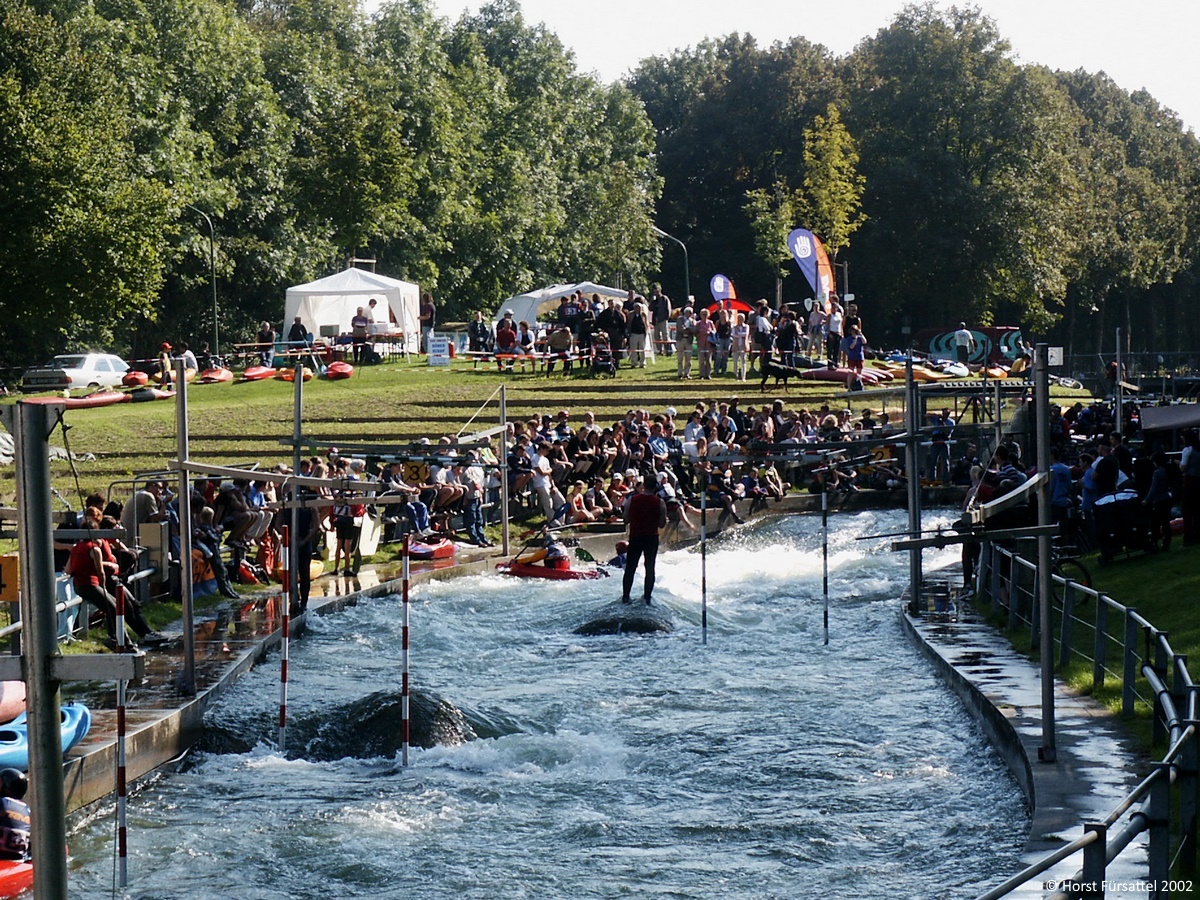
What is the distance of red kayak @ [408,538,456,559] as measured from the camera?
26.2 meters

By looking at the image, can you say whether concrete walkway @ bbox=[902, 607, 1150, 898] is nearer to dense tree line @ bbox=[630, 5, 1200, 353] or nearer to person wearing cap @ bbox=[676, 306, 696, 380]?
person wearing cap @ bbox=[676, 306, 696, 380]

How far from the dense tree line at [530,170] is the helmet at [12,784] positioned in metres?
37.7

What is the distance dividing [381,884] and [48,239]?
3872 centimetres

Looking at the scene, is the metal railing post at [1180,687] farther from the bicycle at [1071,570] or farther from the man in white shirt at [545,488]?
the man in white shirt at [545,488]

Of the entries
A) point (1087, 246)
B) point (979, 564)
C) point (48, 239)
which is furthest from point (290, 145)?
point (979, 564)

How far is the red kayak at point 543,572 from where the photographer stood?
25109mm

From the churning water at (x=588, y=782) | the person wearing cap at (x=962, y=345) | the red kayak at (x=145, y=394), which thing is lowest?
the churning water at (x=588, y=782)

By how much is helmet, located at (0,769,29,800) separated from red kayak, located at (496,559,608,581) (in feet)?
48.0

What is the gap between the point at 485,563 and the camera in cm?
2605

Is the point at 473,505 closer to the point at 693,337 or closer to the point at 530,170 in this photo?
the point at 693,337

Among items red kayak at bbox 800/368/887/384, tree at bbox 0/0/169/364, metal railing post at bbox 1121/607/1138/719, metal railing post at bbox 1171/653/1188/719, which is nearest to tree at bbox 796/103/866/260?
red kayak at bbox 800/368/887/384

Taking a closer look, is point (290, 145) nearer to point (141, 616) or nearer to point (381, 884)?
point (141, 616)

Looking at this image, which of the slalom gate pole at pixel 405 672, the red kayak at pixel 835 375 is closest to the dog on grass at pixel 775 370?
the red kayak at pixel 835 375

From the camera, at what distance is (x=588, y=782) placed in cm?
1345
